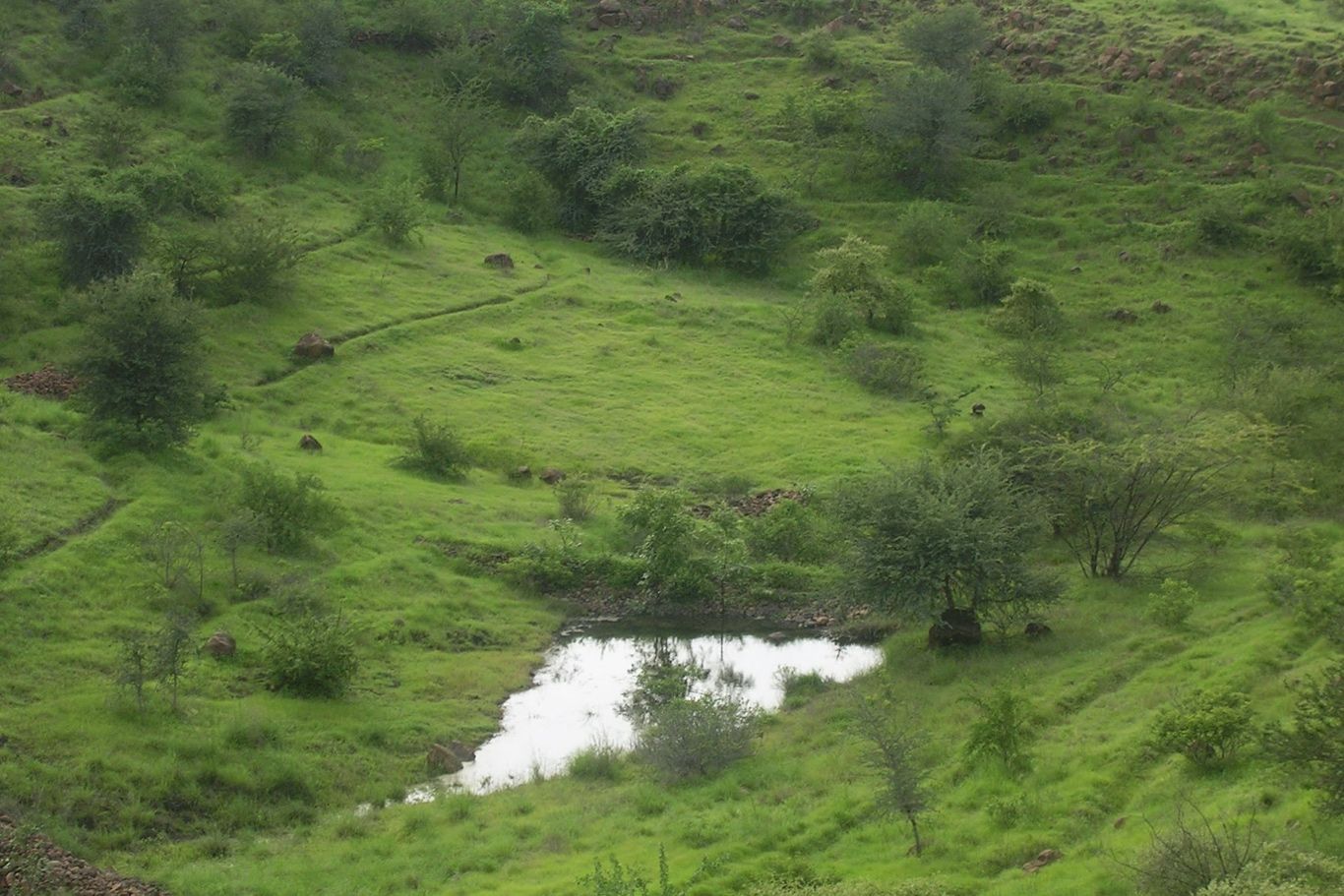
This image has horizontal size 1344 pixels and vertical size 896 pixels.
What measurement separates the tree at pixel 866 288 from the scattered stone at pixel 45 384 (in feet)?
77.7

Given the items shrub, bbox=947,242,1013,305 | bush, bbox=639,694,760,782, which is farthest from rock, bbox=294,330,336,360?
shrub, bbox=947,242,1013,305

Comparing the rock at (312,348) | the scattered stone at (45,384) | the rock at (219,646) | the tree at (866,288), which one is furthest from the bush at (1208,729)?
the tree at (866,288)

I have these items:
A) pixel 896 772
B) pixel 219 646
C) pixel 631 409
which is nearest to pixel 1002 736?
pixel 896 772

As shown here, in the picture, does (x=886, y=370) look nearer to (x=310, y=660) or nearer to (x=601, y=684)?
(x=601, y=684)

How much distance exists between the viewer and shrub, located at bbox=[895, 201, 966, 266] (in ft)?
166

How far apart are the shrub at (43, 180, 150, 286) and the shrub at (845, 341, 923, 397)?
2172 centimetres

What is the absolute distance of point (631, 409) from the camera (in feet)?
127

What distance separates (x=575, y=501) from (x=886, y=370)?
13.3 metres

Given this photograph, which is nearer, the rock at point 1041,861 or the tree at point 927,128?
the rock at point 1041,861

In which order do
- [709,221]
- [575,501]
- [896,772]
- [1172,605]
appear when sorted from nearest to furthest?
[896,772], [1172,605], [575,501], [709,221]

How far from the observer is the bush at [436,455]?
33.4m

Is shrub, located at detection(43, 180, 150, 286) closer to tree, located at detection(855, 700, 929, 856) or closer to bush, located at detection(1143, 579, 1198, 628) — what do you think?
tree, located at detection(855, 700, 929, 856)

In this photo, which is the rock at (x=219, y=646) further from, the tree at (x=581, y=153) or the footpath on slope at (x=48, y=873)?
the tree at (x=581, y=153)

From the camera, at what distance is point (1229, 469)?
2828cm
